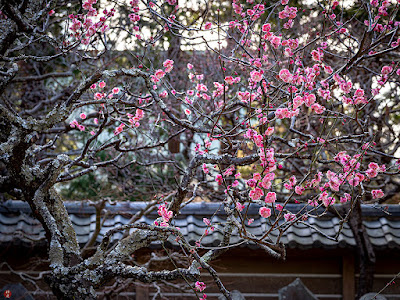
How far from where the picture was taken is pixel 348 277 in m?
4.63

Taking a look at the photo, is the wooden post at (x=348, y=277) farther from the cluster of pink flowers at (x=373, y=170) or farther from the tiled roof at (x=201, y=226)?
the cluster of pink flowers at (x=373, y=170)

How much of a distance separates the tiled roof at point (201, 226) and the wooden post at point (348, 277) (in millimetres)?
303

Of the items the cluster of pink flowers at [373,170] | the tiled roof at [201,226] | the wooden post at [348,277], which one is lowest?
the wooden post at [348,277]

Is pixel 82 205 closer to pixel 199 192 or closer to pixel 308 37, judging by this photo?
pixel 199 192

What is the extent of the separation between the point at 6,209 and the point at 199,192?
2.20 metres

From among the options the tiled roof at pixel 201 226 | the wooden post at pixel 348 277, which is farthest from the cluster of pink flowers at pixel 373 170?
the wooden post at pixel 348 277

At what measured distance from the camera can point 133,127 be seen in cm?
369

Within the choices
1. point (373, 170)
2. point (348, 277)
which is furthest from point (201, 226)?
point (373, 170)

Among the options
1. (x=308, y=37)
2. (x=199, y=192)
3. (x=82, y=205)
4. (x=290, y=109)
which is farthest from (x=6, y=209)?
(x=308, y=37)

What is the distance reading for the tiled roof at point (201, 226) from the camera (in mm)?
4270

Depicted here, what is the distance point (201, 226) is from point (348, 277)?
1.56 m

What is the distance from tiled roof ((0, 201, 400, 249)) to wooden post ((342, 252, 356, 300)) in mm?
303

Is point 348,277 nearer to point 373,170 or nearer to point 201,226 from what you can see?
point 201,226

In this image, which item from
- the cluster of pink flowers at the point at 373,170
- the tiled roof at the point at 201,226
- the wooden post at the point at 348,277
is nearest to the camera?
the cluster of pink flowers at the point at 373,170
